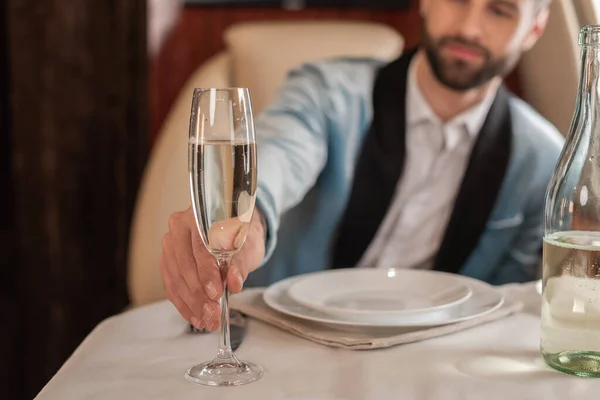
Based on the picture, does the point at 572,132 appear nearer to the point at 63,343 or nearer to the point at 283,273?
the point at 283,273

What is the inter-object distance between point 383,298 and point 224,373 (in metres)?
0.29

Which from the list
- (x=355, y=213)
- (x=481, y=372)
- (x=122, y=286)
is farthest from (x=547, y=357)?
(x=122, y=286)

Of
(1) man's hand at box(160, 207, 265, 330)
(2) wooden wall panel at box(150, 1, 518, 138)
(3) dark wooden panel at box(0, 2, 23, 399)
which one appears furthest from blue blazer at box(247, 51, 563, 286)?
(3) dark wooden panel at box(0, 2, 23, 399)

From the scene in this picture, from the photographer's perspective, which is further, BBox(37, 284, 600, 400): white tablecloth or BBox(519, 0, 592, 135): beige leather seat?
BBox(519, 0, 592, 135): beige leather seat

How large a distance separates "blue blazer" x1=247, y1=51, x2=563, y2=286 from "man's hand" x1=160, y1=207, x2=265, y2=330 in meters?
0.41

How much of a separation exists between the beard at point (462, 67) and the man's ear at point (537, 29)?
0.04 m

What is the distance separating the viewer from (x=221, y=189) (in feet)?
2.17

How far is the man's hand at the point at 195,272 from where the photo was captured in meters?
0.74

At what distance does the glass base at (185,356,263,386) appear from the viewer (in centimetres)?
64

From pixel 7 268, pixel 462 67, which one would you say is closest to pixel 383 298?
pixel 462 67

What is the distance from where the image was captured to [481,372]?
2.22ft

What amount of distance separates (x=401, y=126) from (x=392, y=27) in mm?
385

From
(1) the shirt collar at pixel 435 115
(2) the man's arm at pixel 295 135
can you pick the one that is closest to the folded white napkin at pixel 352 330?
(2) the man's arm at pixel 295 135

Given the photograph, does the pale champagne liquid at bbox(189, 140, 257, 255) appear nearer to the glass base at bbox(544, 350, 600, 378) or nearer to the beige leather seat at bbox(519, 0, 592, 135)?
the glass base at bbox(544, 350, 600, 378)
